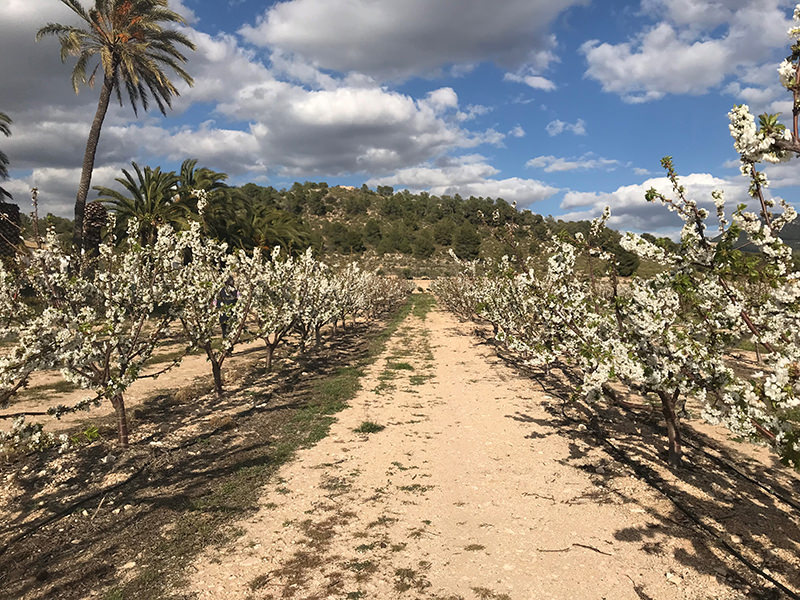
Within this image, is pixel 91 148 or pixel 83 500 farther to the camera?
pixel 91 148

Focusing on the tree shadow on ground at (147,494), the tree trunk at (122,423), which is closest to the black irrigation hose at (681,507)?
the tree shadow on ground at (147,494)

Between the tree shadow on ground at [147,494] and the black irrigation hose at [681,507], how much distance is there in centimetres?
752

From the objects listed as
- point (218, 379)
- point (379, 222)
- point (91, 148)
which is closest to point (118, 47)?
point (91, 148)

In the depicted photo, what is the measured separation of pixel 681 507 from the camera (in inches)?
307

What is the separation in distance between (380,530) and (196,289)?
814 cm

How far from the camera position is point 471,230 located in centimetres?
9181

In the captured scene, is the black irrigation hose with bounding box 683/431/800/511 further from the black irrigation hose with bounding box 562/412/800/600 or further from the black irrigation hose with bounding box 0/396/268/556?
the black irrigation hose with bounding box 0/396/268/556

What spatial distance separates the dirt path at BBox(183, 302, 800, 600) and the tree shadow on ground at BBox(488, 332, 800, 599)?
0.18 ft

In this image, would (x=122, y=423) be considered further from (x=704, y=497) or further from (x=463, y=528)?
(x=704, y=497)

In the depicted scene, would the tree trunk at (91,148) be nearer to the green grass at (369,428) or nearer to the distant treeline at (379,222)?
the distant treeline at (379,222)

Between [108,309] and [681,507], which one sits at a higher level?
[108,309]

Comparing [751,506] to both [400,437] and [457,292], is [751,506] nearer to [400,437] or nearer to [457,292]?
[400,437]

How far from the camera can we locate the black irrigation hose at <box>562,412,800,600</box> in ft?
19.2

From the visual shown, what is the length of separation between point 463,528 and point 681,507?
12.3 ft
